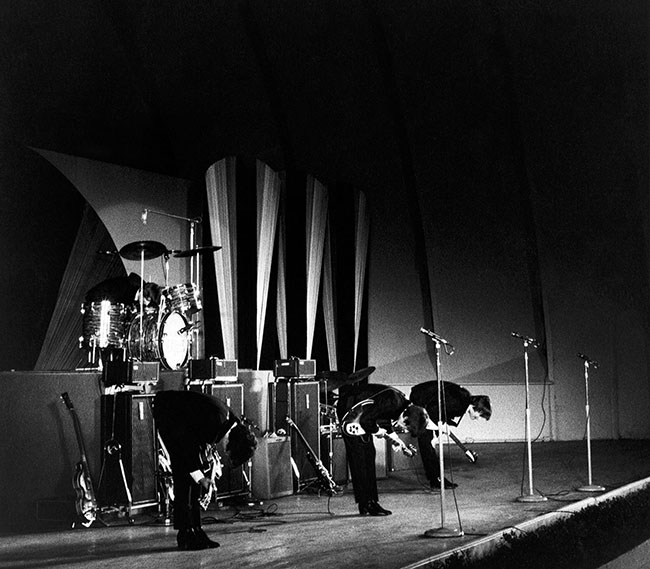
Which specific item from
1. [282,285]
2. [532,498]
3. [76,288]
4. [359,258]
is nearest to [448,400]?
[532,498]

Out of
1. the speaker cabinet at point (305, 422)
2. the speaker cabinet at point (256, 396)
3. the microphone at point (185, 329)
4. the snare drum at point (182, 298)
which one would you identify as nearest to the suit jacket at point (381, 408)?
the speaker cabinet at point (305, 422)

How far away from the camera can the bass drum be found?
9.11 meters

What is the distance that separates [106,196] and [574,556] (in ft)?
25.2

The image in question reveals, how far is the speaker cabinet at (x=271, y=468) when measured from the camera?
29.8 feet

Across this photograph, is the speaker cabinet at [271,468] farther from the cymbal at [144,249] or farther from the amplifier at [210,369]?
the cymbal at [144,249]

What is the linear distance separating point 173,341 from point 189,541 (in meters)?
3.47

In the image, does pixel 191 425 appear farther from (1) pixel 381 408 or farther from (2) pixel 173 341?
(2) pixel 173 341

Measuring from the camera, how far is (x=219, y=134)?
14211mm

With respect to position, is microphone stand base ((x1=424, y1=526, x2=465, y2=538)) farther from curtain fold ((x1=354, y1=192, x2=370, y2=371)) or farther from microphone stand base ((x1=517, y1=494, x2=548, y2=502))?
curtain fold ((x1=354, y1=192, x2=370, y2=371))

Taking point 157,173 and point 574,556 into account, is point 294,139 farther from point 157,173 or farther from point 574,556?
point 574,556

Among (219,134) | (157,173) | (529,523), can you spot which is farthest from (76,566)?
(219,134)

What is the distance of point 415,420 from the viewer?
7.59 meters

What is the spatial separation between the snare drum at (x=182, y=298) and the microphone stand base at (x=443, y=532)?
4158mm

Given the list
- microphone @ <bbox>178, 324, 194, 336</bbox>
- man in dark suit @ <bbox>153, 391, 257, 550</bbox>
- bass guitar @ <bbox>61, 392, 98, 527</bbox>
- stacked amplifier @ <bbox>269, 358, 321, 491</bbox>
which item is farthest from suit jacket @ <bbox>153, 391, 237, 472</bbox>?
stacked amplifier @ <bbox>269, 358, 321, 491</bbox>
